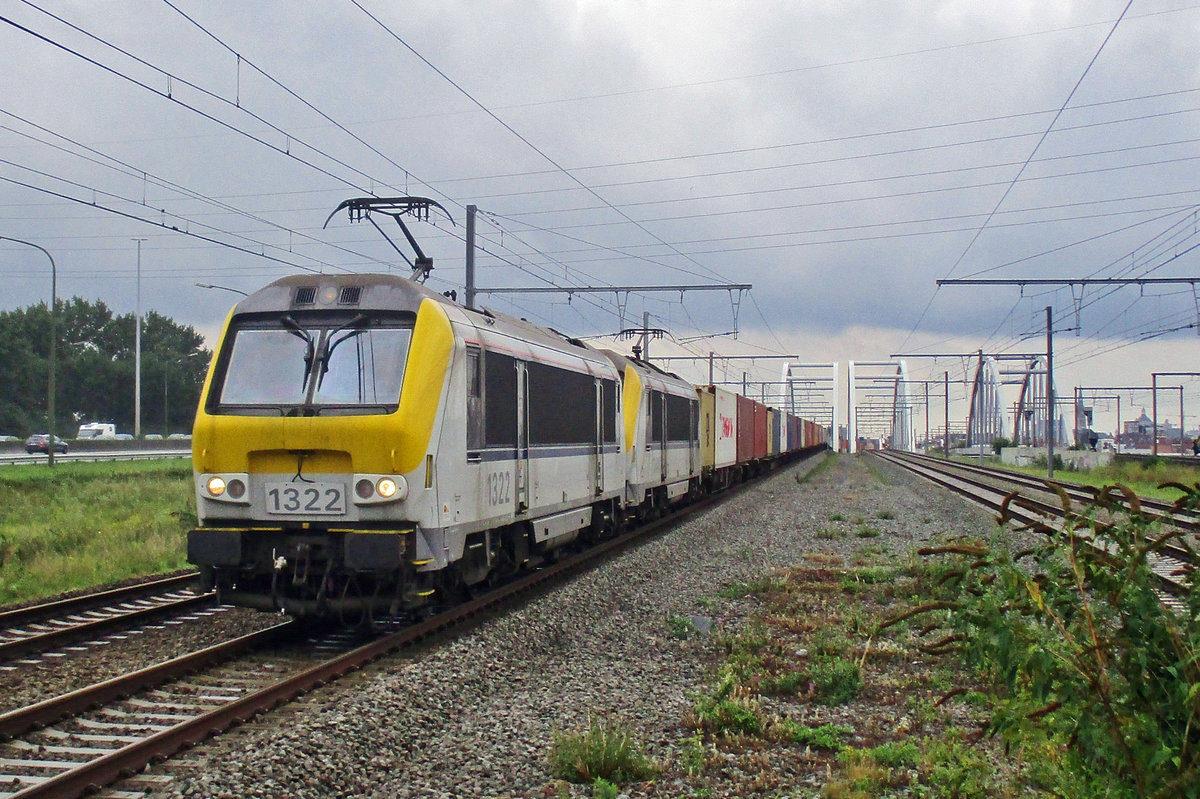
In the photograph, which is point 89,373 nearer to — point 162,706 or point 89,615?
point 89,615

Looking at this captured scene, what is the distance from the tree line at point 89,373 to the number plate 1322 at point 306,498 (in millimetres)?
53328

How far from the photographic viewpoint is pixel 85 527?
1877 centimetres

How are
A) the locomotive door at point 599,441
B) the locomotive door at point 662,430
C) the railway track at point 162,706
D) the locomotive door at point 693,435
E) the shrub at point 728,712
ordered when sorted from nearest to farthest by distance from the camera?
the railway track at point 162,706 < the shrub at point 728,712 < the locomotive door at point 599,441 < the locomotive door at point 662,430 < the locomotive door at point 693,435

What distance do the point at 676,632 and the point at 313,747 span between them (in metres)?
4.47

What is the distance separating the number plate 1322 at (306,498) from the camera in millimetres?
8719

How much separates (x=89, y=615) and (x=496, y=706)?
216 inches

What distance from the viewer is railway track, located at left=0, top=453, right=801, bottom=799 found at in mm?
5586

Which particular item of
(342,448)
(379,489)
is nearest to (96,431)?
(342,448)

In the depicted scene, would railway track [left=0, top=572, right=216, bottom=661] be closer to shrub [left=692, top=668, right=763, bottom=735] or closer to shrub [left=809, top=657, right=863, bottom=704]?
shrub [left=692, top=668, right=763, bottom=735]

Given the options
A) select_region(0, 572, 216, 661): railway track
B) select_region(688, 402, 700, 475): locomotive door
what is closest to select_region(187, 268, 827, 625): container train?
select_region(0, 572, 216, 661): railway track

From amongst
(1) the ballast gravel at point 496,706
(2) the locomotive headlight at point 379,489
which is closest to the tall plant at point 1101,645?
(1) the ballast gravel at point 496,706

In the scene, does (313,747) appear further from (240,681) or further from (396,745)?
(240,681)

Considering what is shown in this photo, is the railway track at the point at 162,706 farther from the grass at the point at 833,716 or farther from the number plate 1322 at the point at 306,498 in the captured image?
the grass at the point at 833,716

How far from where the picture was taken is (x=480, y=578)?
1073 centimetres
